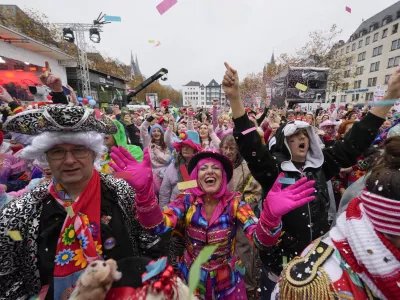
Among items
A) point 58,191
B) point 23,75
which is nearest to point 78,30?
point 23,75

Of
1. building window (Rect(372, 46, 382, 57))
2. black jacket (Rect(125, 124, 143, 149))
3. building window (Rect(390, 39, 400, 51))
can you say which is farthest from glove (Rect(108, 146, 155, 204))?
building window (Rect(372, 46, 382, 57))

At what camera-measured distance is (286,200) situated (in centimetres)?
132

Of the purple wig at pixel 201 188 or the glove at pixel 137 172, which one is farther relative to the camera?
the purple wig at pixel 201 188

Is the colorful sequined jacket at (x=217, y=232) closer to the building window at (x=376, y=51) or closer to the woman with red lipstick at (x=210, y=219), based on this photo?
the woman with red lipstick at (x=210, y=219)

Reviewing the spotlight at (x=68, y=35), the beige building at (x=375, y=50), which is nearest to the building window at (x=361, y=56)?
the beige building at (x=375, y=50)

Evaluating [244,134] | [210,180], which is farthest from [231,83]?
[210,180]

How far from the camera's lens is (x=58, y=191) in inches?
53.9

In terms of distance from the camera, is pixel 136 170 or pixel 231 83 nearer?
pixel 136 170

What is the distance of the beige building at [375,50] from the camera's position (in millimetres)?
34375

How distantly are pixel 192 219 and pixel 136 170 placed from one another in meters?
0.72

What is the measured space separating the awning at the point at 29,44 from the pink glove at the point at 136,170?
14.0 metres

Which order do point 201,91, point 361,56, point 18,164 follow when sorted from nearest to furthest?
point 18,164
point 361,56
point 201,91

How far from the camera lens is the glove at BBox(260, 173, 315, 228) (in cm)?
131

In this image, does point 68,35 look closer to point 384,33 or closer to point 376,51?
point 384,33
